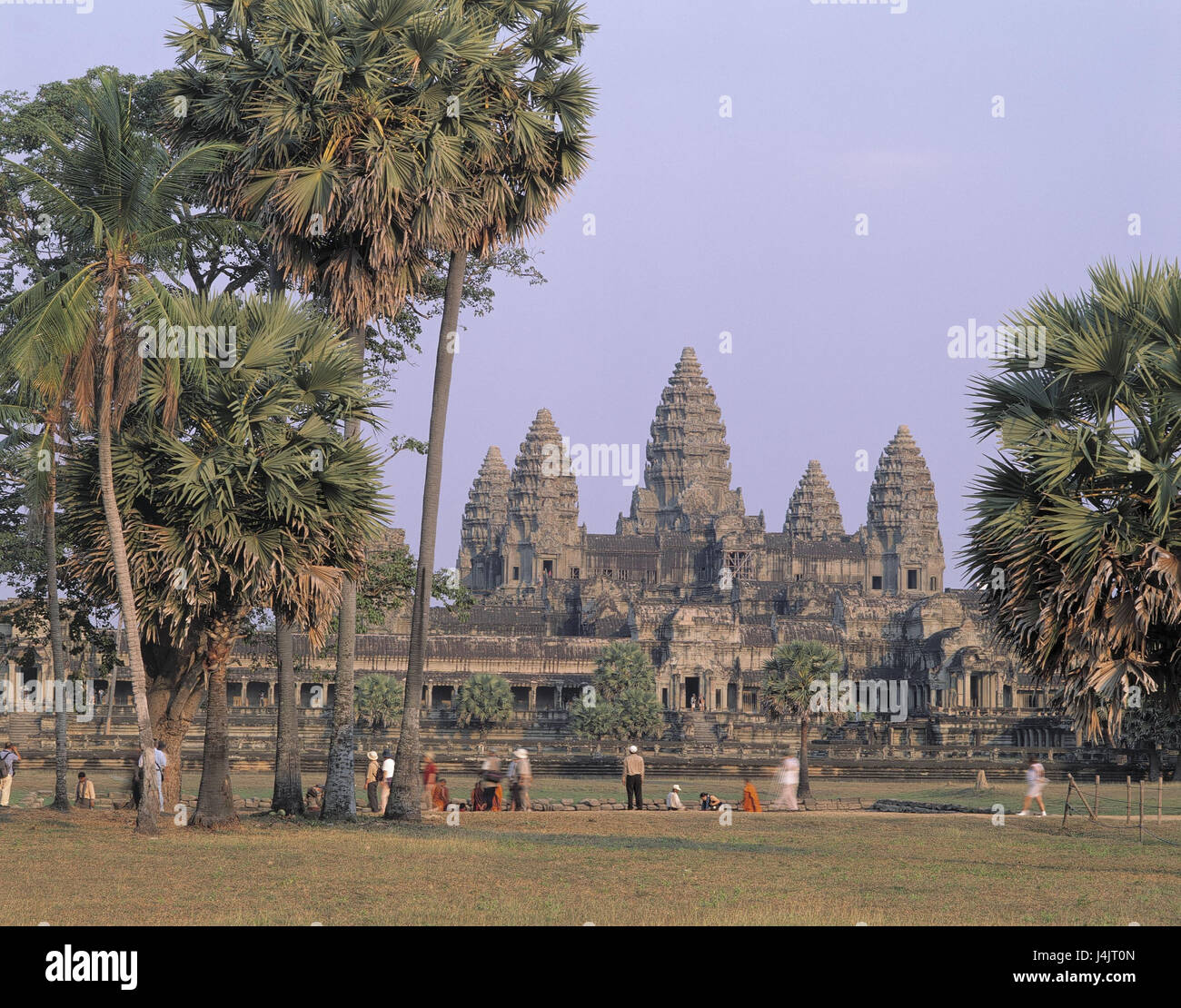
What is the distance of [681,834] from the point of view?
82.7 ft

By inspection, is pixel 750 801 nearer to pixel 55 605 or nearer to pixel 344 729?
pixel 344 729

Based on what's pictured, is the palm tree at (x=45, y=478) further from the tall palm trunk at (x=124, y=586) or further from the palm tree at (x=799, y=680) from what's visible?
the palm tree at (x=799, y=680)

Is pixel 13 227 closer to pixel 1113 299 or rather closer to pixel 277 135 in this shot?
pixel 277 135

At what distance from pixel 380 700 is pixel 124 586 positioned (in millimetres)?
65082

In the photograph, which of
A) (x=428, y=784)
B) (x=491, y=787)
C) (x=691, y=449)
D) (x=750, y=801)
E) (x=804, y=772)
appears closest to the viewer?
(x=428, y=784)

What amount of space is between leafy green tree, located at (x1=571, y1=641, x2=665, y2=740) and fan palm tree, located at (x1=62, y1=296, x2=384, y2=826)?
197 feet

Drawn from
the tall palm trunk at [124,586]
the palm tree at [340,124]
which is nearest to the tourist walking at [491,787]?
the palm tree at [340,124]

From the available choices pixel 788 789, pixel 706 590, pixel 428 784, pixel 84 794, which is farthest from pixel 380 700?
pixel 706 590

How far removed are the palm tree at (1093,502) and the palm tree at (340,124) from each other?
985 cm

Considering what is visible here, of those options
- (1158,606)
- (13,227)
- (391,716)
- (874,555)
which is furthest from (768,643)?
(1158,606)

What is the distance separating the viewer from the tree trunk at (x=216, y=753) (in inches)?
925

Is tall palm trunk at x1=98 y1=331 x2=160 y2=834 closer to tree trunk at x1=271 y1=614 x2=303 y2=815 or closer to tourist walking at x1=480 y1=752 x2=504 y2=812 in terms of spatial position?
tree trunk at x1=271 y1=614 x2=303 y2=815

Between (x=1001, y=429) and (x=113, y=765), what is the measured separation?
40503 millimetres

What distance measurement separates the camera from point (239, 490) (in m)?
22.6
